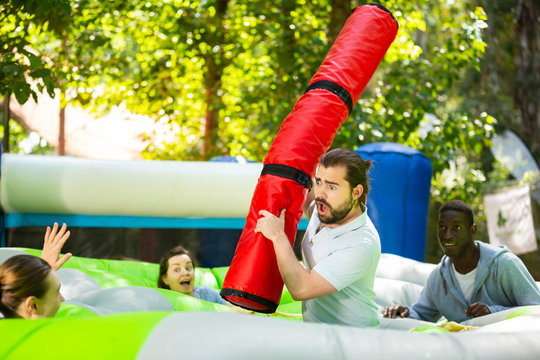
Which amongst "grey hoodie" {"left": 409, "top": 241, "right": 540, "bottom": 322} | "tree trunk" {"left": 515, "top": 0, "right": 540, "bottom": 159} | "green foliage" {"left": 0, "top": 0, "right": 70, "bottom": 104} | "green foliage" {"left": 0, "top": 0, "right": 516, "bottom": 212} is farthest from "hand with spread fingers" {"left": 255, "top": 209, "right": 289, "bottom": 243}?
"tree trunk" {"left": 515, "top": 0, "right": 540, "bottom": 159}

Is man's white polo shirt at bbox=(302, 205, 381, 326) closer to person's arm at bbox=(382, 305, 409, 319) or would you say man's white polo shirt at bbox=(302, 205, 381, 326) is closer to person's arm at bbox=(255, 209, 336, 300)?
person's arm at bbox=(255, 209, 336, 300)

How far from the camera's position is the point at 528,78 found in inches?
457

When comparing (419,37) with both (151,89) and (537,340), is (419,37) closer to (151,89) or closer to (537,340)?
(151,89)

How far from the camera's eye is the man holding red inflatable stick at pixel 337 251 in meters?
1.92

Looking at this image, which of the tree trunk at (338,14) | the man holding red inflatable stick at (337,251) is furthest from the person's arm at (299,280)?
the tree trunk at (338,14)

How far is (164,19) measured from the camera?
21.3 ft

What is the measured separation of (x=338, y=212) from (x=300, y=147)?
43 cm

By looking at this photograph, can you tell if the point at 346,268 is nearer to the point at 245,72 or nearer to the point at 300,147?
the point at 300,147

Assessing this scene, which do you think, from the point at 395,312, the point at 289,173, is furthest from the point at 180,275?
the point at 289,173

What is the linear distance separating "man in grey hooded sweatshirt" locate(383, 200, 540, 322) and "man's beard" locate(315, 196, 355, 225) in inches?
34.3

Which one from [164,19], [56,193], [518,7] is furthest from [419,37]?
[56,193]

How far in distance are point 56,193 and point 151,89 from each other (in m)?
2.71

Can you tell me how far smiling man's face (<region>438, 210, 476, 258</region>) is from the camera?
2.70 metres

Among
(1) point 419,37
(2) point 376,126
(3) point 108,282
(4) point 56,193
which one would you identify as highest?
(1) point 419,37
